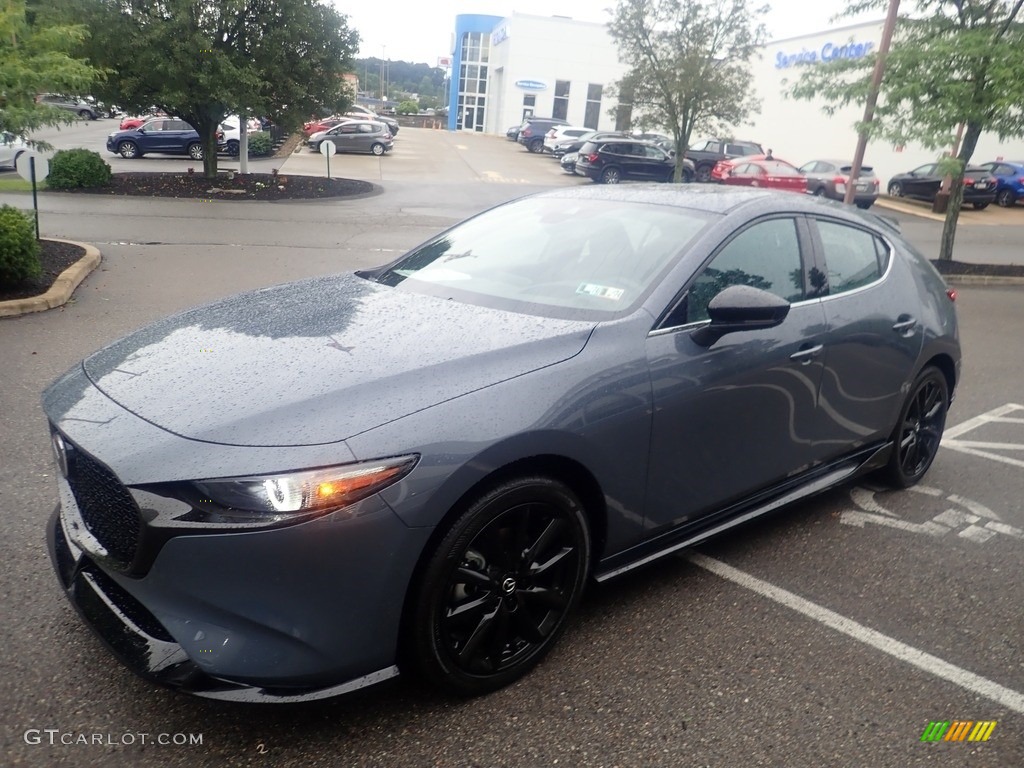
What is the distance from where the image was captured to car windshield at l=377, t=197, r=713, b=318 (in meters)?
3.31

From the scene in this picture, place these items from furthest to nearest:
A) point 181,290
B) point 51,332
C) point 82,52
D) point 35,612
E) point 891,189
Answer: point 891,189 → point 82,52 → point 181,290 → point 51,332 → point 35,612

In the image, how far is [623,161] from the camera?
3023 centimetres

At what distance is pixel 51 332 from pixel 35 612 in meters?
5.00

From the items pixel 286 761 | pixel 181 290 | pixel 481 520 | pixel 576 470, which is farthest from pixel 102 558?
pixel 181 290

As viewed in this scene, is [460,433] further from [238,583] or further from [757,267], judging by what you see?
[757,267]

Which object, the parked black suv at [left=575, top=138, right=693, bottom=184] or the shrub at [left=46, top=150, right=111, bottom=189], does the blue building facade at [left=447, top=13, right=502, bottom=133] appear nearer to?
the parked black suv at [left=575, top=138, right=693, bottom=184]

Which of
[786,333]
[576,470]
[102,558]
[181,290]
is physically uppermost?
[786,333]

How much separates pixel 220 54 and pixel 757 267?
18.5 meters

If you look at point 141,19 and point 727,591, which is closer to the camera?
point 727,591

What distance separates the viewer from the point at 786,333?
361cm

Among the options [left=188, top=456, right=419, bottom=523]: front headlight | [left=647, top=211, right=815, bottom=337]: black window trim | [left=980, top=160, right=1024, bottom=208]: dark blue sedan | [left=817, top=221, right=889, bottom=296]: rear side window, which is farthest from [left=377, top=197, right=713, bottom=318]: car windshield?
[left=980, top=160, right=1024, bottom=208]: dark blue sedan

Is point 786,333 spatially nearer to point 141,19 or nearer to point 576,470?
point 576,470

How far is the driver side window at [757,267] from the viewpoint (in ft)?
10.9

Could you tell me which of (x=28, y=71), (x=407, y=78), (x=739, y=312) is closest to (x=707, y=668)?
(x=739, y=312)
